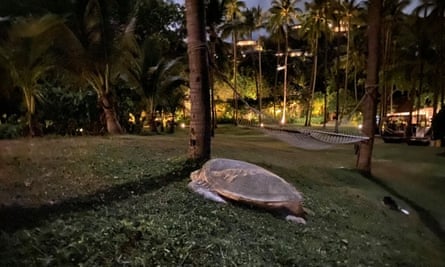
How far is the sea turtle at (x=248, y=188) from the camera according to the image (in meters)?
3.94

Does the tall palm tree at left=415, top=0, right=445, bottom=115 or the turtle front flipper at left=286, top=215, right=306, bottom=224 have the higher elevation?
the tall palm tree at left=415, top=0, right=445, bottom=115

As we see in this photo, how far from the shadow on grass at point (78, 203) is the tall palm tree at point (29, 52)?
5.35 meters

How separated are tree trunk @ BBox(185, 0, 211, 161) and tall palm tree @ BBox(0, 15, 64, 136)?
4.40 meters

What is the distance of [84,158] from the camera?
17.1 ft

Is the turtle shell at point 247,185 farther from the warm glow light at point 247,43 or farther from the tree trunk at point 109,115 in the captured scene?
the warm glow light at point 247,43

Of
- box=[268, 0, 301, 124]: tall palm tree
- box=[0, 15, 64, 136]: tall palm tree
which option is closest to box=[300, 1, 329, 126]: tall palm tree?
box=[268, 0, 301, 124]: tall palm tree

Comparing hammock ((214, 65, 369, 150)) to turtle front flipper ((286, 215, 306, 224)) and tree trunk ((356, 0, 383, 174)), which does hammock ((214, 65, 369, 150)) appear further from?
turtle front flipper ((286, 215, 306, 224))

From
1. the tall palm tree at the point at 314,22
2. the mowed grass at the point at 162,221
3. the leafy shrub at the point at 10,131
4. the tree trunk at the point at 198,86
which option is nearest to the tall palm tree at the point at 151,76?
the leafy shrub at the point at 10,131

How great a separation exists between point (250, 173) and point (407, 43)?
56.0 ft

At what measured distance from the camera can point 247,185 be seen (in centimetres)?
400

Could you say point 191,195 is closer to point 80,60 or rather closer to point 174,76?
point 80,60

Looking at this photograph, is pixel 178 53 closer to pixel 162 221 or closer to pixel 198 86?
pixel 198 86

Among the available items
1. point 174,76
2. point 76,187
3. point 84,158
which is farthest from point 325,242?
point 174,76

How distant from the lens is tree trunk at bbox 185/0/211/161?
5.16m
